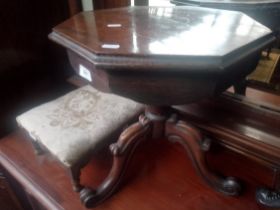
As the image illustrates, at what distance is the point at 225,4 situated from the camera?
802mm

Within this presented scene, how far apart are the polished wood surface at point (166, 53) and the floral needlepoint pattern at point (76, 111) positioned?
0.79ft

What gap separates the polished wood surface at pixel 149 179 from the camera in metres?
0.88

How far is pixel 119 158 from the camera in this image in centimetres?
86

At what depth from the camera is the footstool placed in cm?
80

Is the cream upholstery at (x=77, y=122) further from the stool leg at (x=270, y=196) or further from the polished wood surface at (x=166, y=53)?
the stool leg at (x=270, y=196)

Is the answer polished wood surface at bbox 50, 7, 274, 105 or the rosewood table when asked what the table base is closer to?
the rosewood table

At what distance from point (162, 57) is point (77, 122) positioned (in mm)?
464

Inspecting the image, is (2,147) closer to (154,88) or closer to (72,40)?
(72,40)

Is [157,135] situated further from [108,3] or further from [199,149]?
[108,3]

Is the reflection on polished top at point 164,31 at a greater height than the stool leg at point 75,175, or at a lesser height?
greater

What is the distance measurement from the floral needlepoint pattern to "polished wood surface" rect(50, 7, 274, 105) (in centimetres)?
24

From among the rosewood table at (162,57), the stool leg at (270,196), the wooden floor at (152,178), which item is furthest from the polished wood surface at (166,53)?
the stool leg at (270,196)

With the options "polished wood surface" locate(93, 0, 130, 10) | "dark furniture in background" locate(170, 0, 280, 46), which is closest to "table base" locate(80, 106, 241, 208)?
"dark furniture in background" locate(170, 0, 280, 46)

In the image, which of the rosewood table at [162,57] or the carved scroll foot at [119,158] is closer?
the rosewood table at [162,57]
